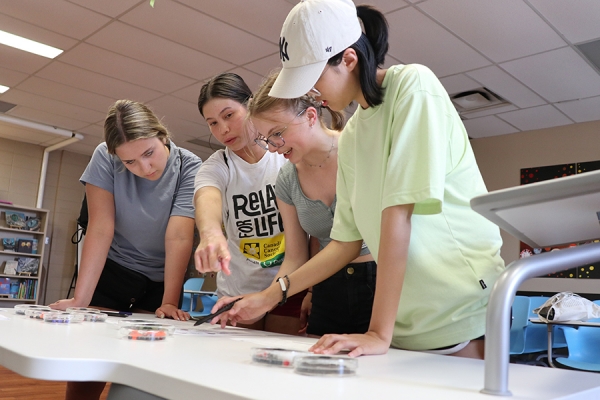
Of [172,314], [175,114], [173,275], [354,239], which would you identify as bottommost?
[172,314]

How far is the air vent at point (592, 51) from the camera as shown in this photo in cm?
378

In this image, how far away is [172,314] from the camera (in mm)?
1595

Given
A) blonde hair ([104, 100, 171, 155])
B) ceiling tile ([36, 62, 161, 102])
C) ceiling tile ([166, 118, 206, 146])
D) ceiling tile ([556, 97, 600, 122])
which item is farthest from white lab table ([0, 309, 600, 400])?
ceiling tile ([166, 118, 206, 146])

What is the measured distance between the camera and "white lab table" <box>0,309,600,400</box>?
0.50 m

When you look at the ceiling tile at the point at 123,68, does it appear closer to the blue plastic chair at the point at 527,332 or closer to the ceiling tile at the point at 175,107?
the ceiling tile at the point at 175,107

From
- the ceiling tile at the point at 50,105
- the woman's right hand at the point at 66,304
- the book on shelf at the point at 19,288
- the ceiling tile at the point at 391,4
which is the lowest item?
the book on shelf at the point at 19,288

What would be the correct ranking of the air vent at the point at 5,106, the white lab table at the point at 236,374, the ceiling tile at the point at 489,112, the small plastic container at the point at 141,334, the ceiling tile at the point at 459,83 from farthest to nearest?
1. the air vent at the point at 5,106
2. the ceiling tile at the point at 489,112
3. the ceiling tile at the point at 459,83
4. the small plastic container at the point at 141,334
5. the white lab table at the point at 236,374

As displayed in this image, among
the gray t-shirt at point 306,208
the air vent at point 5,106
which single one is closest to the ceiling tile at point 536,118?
the gray t-shirt at point 306,208

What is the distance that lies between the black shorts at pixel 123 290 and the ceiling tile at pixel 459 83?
337cm

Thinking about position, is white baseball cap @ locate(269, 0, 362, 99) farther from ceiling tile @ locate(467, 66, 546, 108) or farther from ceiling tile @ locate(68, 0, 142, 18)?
ceiling tile @ locate(467, 66, 546, 108)

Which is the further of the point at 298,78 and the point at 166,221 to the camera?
the point at 166,221

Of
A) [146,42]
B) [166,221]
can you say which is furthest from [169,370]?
[146,42]

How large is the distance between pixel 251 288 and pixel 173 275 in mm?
261

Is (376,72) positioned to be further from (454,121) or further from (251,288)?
(251,288)
